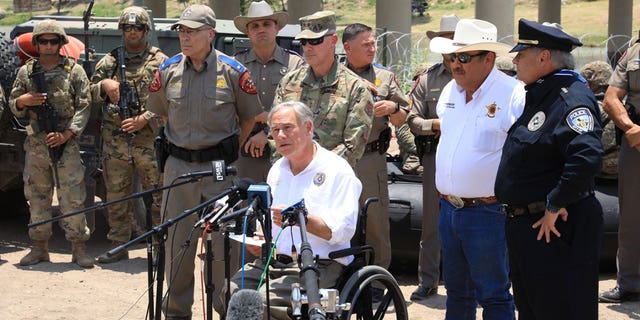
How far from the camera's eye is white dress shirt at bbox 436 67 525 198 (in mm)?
5293

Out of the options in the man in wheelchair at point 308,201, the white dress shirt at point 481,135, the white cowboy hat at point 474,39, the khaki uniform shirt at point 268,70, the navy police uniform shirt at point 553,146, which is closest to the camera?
the navy police uniform shirt at point 553,146

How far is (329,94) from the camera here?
252 inches

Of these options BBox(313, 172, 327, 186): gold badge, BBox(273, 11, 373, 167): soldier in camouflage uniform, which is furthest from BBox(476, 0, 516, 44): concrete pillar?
BBox(313, 172, 327, 186): gold badge

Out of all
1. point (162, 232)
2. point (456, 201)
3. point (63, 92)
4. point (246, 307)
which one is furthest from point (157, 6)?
point (246, 307)

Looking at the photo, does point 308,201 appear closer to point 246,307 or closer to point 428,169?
point 246,307

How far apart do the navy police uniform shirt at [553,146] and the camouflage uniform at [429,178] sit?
2388 millimetres

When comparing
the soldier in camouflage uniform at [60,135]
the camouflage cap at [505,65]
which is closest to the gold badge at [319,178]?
the camouflage cap at [505,65]

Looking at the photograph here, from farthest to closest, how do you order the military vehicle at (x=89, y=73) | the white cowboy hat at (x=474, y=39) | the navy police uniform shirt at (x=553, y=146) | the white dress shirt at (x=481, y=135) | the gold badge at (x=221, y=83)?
the military vehicle at (x=89, y=73) → the gold badge at (x=221, y=83) → the white cowboy hat at (x=474, y=39) → the white dress shirt at (x=481, y=135) → the navy police uniform shirt at (x=553, y=146)

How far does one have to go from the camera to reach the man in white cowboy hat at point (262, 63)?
7383 millimetres

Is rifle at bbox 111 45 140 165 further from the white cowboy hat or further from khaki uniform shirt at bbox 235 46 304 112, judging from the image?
the white cowboy hat

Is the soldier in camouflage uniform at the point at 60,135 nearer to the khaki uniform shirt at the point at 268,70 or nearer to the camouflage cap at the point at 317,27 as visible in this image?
the khaki uniform shirt at the point at 268,70

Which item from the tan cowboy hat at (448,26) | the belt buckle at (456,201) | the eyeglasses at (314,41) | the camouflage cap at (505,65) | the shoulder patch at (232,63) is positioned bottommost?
the belt buckle at (456,201)

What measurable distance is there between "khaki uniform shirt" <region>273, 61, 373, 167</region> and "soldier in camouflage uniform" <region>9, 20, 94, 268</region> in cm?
269

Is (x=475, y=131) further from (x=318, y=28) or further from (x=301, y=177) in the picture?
(x=318, y=28)
